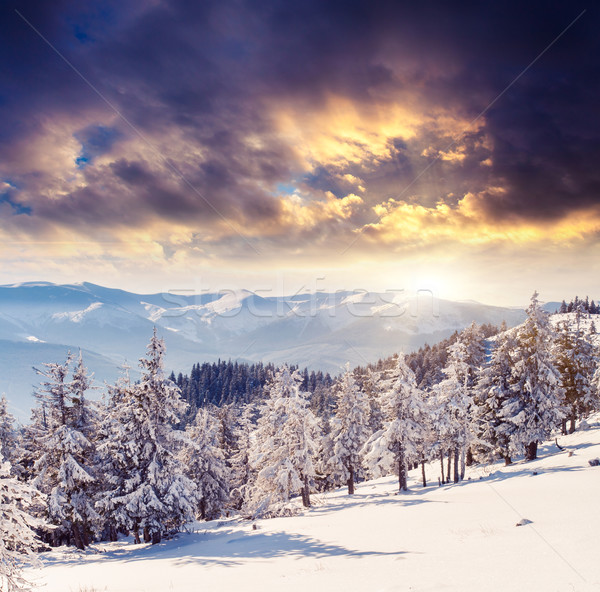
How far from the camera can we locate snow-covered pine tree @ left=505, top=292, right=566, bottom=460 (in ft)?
102

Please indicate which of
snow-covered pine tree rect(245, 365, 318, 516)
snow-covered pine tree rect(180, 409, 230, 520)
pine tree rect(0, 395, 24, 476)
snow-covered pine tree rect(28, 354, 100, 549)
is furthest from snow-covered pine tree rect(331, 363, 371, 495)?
pine tree rect(0, 395, 24, 476)

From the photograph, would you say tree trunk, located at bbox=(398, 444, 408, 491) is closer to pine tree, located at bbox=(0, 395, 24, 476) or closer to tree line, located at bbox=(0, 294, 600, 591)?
tree line, located at bbox=(0, 294, 600, 591)

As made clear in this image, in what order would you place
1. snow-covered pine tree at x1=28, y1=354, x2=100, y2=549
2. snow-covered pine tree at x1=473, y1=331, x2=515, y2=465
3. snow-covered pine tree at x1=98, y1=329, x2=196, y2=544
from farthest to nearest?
snow-covered pine tree at x1=473, y1=331, x2=515, y2=465 < snow-covered pine tree at x1=28, y1=354, x2=100, y2=549 < snow-covered pine tree at x1=98, y1=329, x2=196, y2=544

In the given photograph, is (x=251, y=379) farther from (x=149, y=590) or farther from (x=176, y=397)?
(x=149, y=590)

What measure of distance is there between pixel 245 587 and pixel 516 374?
3114 centimetres

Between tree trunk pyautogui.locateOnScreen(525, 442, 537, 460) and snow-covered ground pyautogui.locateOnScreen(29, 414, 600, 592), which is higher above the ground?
snow-covered ground pyautogui.locateOnScreen(29, 414, 600, 592)

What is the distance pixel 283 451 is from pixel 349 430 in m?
11.0

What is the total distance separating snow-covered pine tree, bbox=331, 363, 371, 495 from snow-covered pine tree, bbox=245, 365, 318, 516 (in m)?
6.63

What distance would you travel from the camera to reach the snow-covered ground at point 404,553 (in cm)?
770

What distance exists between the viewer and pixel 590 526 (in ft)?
32.6

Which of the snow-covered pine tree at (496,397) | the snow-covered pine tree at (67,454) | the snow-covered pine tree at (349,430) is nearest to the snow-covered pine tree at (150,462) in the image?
the snow-covered pine tree at (67,454)

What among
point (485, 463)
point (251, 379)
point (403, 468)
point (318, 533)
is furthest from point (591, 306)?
point (318, 533)

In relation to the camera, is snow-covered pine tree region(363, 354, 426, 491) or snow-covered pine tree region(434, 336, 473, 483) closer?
snow-covered pine tree region(434, 336, 473, 483)

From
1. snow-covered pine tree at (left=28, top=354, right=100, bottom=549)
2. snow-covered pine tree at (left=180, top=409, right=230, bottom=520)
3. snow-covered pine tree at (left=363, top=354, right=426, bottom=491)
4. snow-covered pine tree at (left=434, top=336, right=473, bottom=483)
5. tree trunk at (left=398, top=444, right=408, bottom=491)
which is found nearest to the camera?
snow-covered pine tree at (left=28, top=354, right=100, bottom=549)
